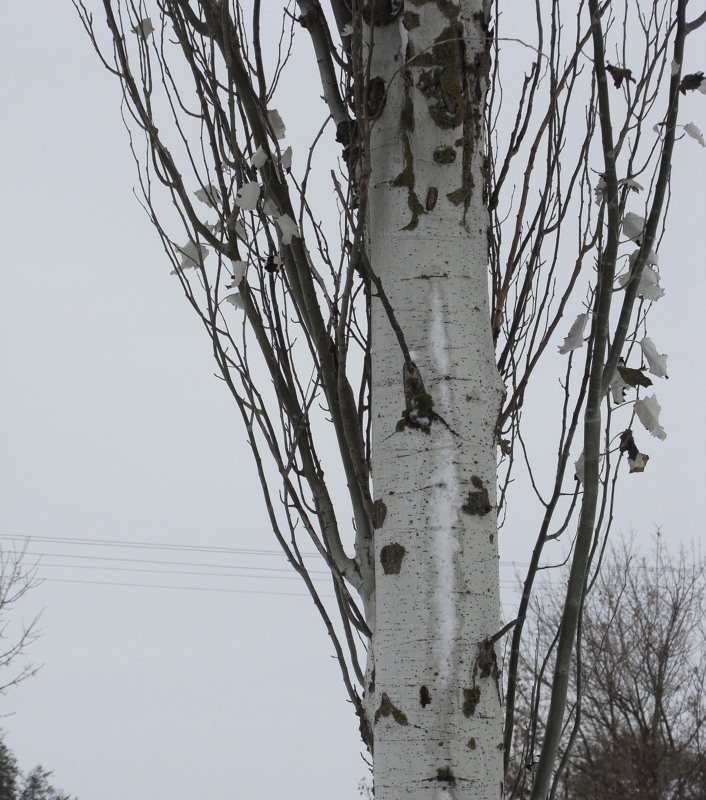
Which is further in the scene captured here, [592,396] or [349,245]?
[349,245]

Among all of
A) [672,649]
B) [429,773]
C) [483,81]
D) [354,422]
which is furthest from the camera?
[672,649]

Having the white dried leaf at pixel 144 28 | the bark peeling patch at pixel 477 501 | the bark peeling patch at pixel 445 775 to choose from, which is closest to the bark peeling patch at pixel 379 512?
the bark peeling patch at pixel 477 501

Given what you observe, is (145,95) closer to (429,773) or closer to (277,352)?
(277,352)

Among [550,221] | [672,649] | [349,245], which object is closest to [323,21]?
[349,245]

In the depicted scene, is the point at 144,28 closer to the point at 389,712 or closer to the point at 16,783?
Result: the point at 389,712

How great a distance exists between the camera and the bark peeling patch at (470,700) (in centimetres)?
129

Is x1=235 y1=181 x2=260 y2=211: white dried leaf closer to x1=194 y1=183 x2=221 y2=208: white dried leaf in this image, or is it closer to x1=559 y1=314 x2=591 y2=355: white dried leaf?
x1=194 y1=183 x2=221 y2=208: white dried leaf

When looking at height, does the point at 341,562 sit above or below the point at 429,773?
above

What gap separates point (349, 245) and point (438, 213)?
248 mm

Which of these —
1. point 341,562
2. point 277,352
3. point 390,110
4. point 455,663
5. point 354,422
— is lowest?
point 455,663

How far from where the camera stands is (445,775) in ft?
4.11

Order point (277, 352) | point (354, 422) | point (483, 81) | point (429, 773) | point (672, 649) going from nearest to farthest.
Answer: point (429, 773) → point (483, 81) → point (354, 422) → point (277, 352) → point (672, 649)

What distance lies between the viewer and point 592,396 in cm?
141

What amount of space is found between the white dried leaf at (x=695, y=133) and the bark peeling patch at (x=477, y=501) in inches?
32.9
